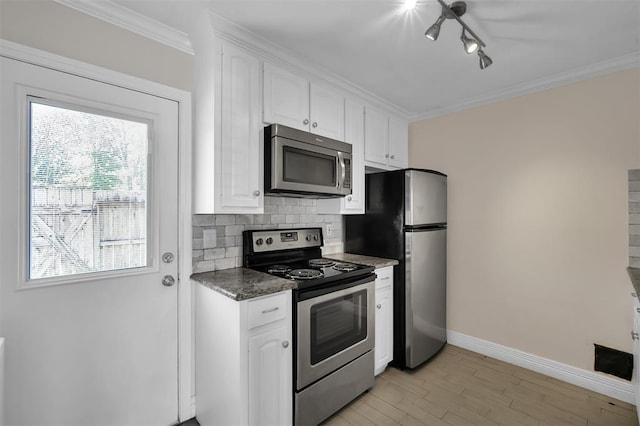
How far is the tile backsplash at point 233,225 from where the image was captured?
6.42ft

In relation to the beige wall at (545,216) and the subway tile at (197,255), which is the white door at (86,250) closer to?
the subway tile at (197,255)

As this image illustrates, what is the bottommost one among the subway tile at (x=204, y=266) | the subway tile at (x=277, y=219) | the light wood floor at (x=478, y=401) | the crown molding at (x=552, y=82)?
the light wood floor at (x=478, y=401)

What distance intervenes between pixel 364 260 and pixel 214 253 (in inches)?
48.0

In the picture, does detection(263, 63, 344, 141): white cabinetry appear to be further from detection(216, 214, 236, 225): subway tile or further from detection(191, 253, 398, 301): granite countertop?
detection(191, 253, 398, 301): granite countertop

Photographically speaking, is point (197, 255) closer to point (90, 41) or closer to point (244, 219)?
point (244, 219)

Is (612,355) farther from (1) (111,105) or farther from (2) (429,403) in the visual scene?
(1) (111,105)

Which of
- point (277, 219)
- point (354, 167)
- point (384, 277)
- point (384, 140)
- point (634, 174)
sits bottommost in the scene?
point (384, 277)

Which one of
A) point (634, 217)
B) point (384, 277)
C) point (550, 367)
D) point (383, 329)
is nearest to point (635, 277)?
point (634, 217)

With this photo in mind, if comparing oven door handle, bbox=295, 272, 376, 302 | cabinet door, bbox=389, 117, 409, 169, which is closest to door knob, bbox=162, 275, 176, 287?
oven door handle, bbox=295, 272, 376, 302

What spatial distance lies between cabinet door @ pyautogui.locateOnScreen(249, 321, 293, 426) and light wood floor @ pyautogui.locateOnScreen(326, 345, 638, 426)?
19.3 inches

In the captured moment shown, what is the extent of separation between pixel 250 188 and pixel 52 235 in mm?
1019

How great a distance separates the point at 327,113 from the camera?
7.65 ft

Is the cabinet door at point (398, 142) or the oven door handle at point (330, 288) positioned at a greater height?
the cabinet door at point (398, 142)

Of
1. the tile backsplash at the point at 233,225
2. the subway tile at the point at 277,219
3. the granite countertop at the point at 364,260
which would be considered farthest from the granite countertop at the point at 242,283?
the granite countertop at the point at 364,260
